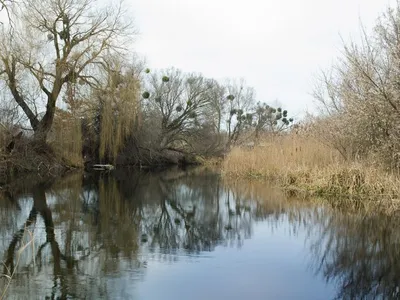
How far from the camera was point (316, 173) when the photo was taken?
13.2 metres

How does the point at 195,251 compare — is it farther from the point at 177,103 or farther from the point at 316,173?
the point at 177,103

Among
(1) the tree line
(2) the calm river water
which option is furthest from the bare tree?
(2) the calm river water

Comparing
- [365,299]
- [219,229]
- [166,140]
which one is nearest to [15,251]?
[219,229]

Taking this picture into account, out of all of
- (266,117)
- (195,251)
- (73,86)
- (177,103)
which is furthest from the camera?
(266,117)

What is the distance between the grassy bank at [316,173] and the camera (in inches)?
425

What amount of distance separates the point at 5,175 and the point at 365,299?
620 inches

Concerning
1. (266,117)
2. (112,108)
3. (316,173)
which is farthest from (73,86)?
(266,117)

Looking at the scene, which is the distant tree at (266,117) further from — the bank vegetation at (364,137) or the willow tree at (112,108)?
the bank vegetation at (364,137)

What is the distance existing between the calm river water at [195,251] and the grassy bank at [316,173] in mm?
1445

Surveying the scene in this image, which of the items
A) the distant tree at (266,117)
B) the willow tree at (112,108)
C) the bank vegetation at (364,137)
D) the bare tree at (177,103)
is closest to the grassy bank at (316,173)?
the bank vegetation at (364,137)

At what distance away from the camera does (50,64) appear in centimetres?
2150

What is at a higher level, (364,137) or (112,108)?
(112,108)

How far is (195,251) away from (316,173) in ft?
25.3

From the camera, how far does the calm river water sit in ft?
15.4
